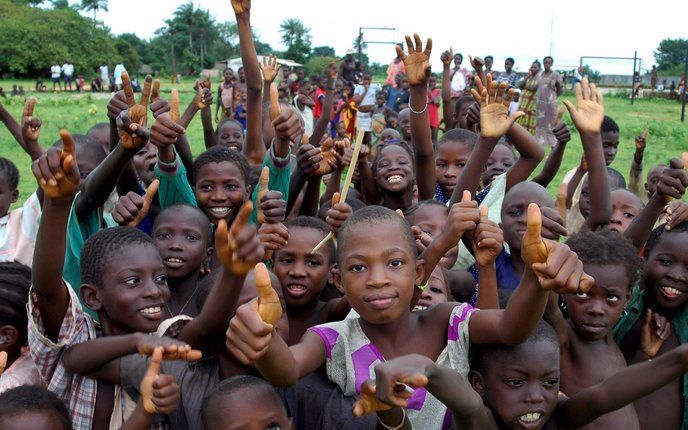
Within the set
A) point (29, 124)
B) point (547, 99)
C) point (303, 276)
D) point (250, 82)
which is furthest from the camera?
point (547, 99)

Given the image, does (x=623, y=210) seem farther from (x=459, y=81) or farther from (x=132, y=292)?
(x=459, y=81)

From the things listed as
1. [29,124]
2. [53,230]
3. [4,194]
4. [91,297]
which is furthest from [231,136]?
[53,230]

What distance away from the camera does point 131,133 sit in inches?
112

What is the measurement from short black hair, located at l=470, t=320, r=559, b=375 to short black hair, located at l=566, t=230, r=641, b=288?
402 mm

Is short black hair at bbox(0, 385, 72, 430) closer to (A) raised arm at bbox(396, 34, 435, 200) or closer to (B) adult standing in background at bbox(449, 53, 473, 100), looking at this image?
A: (A) raised arm at bbox(396, 34, 435, 200)

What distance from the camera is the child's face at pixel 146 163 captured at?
4117 mm

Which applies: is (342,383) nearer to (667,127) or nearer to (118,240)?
(118,240)

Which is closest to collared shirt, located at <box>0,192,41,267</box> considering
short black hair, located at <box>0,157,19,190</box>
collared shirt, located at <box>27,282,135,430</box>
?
short black hair, located at <box>0,157,19,190</box>

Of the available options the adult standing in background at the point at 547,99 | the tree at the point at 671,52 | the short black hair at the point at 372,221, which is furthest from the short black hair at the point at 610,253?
the tree at the point at 671,52

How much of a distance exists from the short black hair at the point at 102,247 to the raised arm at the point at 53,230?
0.22 meters

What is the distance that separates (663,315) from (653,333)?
142 millimetres

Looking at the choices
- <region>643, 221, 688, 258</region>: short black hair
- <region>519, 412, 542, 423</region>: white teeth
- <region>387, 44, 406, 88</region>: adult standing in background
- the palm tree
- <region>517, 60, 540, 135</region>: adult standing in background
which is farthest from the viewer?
the palm tree

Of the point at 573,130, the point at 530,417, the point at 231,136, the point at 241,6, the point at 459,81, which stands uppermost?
the point at 241,6

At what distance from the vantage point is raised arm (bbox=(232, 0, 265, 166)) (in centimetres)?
406
